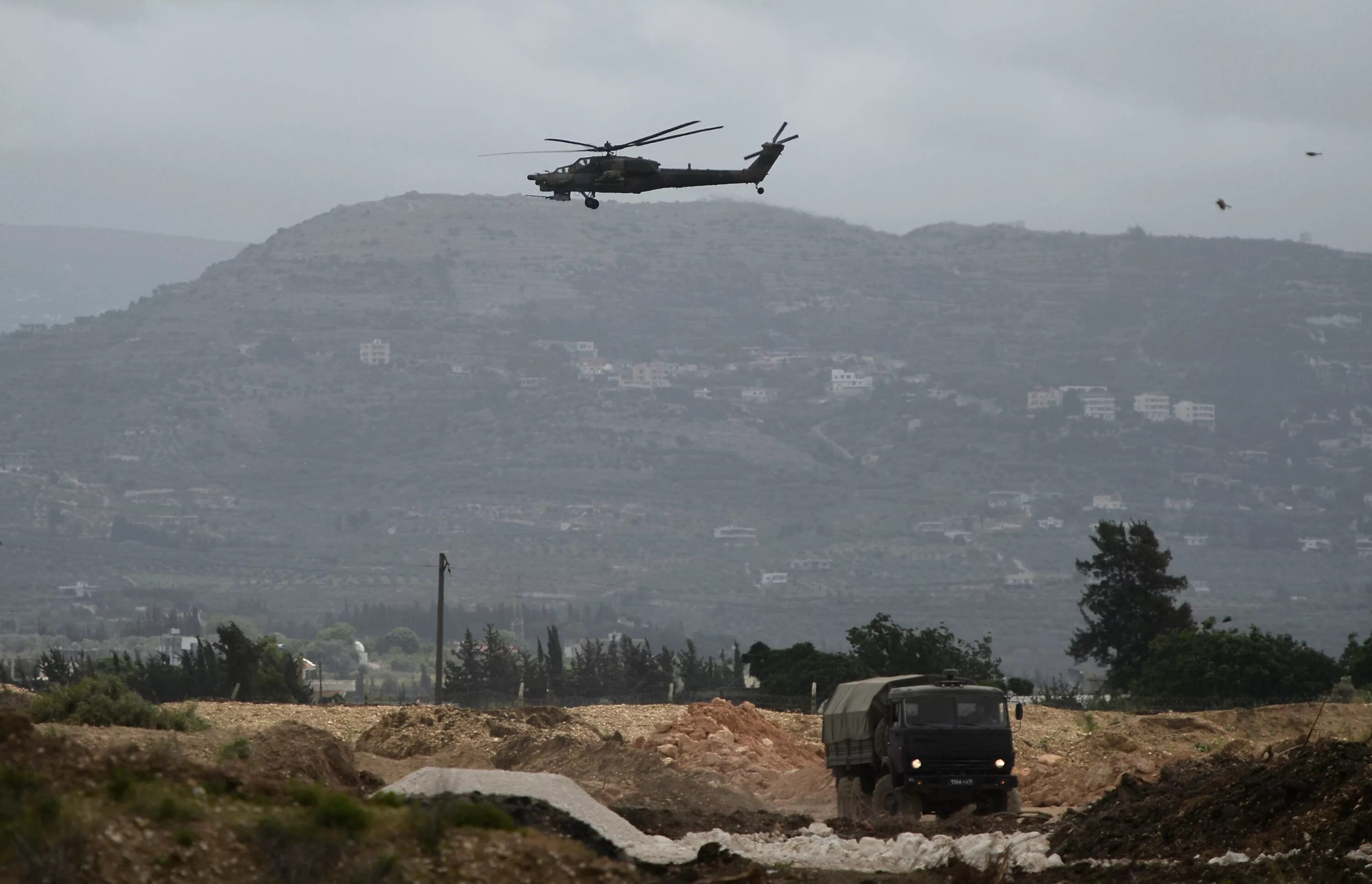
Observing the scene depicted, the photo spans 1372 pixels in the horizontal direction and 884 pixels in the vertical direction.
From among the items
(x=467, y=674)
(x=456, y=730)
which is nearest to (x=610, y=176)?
(x=456, y=730)

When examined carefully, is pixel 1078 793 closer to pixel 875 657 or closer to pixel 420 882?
pixel 420 882

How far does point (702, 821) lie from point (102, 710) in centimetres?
1119

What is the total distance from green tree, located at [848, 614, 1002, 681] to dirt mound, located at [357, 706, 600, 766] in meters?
29.9

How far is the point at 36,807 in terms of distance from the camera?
16.4 m

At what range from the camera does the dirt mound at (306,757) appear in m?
29.5

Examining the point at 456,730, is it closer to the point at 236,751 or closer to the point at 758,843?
the point at 236,751

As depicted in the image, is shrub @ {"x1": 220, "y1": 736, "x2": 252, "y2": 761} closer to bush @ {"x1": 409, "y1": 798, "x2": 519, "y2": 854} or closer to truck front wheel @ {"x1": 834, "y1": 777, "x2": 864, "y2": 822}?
bush @ {"x1": 409, "y1": 798, "x2": 519, "y2": 854}

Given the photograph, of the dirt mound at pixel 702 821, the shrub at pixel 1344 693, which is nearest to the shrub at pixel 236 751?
the dirt mound at pixel 702 821

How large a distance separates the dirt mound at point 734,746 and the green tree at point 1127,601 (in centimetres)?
4182

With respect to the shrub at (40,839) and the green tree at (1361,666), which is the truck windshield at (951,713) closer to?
the shrub at (40,839)

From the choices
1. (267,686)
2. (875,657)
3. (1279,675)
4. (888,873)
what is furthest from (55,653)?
(888,873)

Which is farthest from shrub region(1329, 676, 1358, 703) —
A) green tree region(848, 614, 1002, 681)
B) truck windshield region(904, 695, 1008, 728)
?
truck windshield region(904, 695, 1008, 728)

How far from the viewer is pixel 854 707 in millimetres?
34906

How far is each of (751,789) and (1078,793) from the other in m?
8.47
